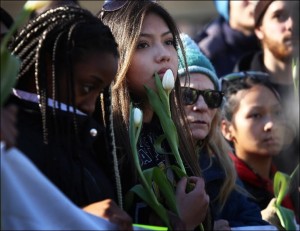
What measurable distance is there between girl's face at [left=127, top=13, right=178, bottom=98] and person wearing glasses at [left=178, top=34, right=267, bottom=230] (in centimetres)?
36

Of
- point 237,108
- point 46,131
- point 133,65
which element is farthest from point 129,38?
point 237,108

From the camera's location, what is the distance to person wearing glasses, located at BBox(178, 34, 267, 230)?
3506 millimetres

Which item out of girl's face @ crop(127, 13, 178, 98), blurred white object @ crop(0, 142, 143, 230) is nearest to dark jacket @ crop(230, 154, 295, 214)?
girl's face @ crop(127, 13, 178, 98)

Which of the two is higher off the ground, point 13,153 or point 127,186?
point 13,153

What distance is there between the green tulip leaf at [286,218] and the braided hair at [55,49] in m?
0.69

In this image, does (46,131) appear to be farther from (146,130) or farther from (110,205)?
(146,130)

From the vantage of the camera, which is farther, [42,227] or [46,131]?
[46,131]

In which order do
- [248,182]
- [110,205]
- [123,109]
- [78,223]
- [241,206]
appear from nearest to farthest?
[78,223]
[110,205]
[123,109]
[241,206]
[248,182]

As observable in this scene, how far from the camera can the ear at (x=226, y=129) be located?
4312mm

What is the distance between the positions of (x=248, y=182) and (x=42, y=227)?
7.22 feet

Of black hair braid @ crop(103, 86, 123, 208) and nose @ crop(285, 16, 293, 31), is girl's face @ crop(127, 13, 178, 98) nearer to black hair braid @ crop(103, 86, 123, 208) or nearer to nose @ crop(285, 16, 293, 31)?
black hair braid @ crop(103, 86, 123, 208)

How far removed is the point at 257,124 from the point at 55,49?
6.67ft

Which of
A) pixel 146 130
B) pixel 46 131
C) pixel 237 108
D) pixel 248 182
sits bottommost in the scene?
pixel 248 182

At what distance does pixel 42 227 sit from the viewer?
197 cm
